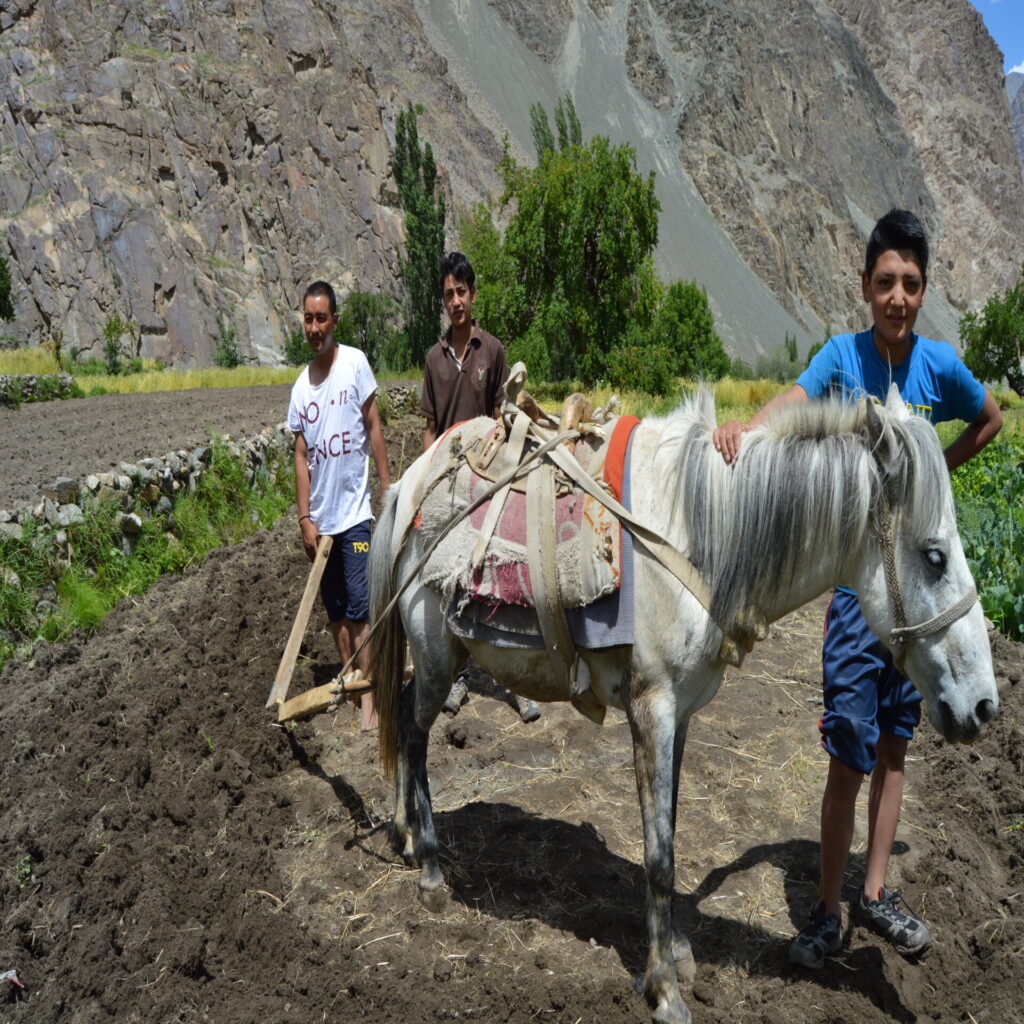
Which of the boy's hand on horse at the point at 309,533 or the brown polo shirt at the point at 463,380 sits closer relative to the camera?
the boy's hand on horse at the point at 309,533

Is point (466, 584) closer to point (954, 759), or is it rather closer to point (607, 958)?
point (607, 958)

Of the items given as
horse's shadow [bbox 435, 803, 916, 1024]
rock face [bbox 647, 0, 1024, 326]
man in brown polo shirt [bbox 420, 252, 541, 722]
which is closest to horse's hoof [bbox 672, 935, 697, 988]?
horse's shadow [bbox 435, 803, 916, 1024]

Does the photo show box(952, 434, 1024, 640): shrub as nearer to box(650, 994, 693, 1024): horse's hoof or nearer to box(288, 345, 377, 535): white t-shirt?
box(650, 994, 693, 1024): horse's hoof

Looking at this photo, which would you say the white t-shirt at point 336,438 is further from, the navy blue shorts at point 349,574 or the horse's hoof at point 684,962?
the horse's hoof at point 684,962

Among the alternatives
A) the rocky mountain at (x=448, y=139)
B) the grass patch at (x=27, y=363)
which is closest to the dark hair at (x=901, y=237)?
the grass patch at (x=27, y=363)

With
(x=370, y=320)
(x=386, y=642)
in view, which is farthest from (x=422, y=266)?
(x=386, y=642)

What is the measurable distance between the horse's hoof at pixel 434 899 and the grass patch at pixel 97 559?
3064mm

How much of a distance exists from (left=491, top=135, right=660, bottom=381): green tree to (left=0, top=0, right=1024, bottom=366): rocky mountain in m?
24.7

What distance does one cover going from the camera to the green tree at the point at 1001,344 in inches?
1365

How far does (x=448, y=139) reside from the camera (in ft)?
190

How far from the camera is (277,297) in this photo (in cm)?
4559

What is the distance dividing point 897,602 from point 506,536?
3.88 feet

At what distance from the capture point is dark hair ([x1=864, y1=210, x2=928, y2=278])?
102 inches

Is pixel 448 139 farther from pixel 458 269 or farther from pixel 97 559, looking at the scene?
pixel 458 269
